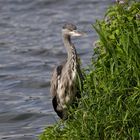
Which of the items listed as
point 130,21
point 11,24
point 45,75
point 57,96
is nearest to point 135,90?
point 130,21

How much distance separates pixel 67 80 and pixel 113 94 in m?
1.51

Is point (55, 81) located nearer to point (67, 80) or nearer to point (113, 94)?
point (67, 80)

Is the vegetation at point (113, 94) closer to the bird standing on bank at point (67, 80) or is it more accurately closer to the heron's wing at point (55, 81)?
the bird standing on bank at point (67, 80)

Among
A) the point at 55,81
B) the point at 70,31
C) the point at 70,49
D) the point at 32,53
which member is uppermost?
the point at 70,31

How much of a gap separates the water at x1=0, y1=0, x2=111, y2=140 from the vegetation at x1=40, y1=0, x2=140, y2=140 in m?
3.46

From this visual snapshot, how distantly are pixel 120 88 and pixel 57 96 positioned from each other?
178 centimetres

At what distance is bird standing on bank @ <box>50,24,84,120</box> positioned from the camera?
27.5 ft

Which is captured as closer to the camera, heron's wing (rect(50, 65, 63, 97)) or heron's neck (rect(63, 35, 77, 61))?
heron's neck (rect(63, 35, 77, 61))

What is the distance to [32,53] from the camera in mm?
15523

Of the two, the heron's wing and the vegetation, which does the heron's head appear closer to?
the heron's wing

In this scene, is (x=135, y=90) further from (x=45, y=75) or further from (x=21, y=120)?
(x=45, y=75)

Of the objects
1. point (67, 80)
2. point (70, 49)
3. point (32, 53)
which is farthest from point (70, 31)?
point (32, 53)

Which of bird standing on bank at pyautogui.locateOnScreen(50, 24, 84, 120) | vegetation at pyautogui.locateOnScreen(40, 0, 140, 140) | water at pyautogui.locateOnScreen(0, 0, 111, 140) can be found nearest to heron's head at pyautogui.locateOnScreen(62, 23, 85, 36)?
bird standing on bank at pyautogui.locateOnScreen(50, 24, 84, 120)

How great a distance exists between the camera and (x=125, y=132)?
278 inches
